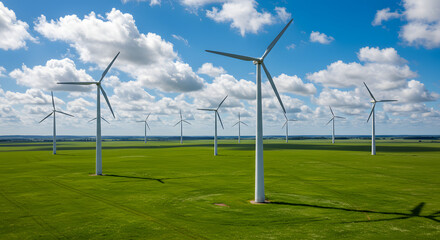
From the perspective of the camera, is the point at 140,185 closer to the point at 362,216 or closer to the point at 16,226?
the point at 16,226

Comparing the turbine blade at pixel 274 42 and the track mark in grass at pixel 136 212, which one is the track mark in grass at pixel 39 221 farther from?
the turbine blade at pixel 274 42

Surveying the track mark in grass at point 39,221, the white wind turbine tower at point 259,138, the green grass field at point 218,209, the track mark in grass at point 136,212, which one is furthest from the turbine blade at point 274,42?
the track mark in grass at point 39,221

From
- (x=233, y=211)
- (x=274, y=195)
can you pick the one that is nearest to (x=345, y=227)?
(x=233, y=211)

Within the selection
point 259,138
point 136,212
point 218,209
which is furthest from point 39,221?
point 259,138

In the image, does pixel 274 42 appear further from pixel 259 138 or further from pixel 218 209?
pixel 218 209

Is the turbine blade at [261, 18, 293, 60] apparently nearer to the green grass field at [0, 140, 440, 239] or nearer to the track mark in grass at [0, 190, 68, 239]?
the green grass field at [0, 140, 440, 239]

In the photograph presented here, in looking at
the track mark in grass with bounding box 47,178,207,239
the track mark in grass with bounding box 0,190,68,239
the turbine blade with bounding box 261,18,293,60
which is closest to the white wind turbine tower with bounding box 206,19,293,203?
the turbine blade with bounding box 261,18,293,60

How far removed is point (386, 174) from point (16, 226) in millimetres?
43746

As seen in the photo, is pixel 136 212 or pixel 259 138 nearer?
pixel 136 212

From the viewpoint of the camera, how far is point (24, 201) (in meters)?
25.2

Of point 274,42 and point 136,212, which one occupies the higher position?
point 274,42

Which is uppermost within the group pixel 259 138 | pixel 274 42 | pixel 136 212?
pixel 274 42

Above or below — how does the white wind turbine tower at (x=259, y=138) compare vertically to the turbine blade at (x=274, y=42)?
below

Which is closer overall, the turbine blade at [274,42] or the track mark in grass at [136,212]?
the track mark in grass at [136,212]
